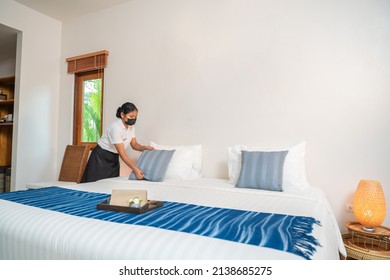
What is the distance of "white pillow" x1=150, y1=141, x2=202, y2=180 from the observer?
2.52m

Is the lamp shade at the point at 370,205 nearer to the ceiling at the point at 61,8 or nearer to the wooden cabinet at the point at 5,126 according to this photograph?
the ceiling at the point at 61,8

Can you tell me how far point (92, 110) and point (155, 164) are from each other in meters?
1.88

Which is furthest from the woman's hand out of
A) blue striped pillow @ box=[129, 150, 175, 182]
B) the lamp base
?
the lamp base

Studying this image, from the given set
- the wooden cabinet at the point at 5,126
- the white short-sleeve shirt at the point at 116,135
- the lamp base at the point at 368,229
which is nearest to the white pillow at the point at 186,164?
the white short-sleeve shirt at the point at 116,135

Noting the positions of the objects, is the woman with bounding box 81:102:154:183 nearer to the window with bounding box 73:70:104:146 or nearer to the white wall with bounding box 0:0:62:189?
the window with bounding box 73:70:104:146

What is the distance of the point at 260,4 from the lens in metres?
2.58

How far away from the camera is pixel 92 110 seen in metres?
3.74

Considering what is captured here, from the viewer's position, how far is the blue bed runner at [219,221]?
93cm

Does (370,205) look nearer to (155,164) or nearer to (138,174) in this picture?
(155,164)

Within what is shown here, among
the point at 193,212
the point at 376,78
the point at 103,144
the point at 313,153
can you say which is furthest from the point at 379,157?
the point at 103,144

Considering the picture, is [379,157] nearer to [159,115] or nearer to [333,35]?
[333,35]

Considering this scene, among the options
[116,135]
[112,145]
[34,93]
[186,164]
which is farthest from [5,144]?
[186,164]

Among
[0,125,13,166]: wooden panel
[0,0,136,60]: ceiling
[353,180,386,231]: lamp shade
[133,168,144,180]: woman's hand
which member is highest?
[0,0,136,60]: ceiling

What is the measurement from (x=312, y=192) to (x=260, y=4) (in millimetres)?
1967
